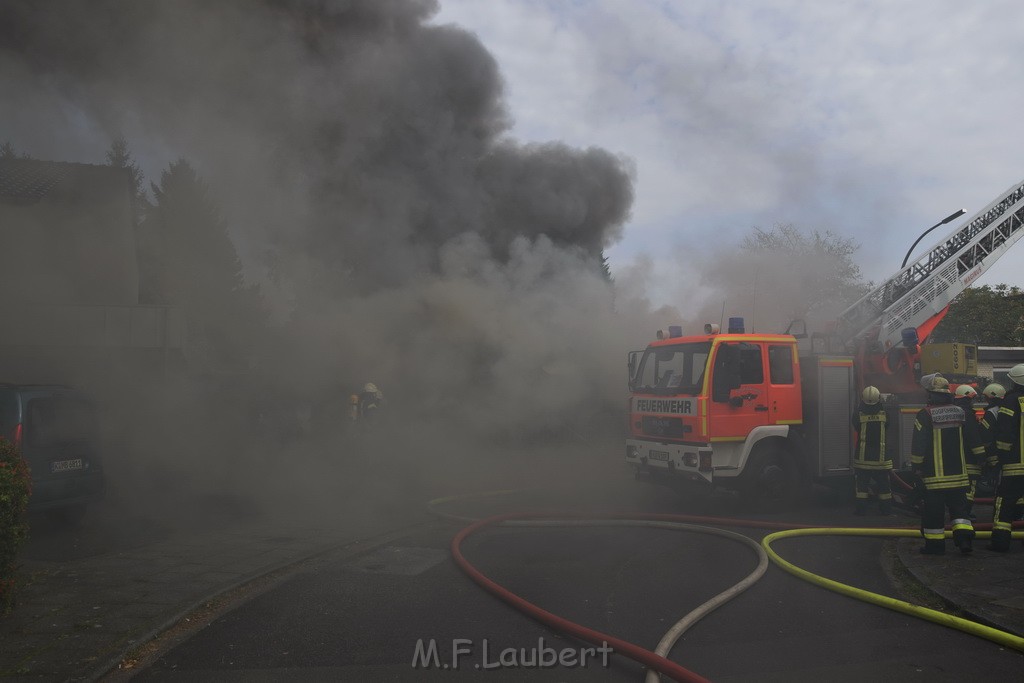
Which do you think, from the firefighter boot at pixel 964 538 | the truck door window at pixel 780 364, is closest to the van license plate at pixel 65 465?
the truck door window at pixel 780 364

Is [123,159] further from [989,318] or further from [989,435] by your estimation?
[989,318]

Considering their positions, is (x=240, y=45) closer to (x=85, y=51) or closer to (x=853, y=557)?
(x=85, y=51)

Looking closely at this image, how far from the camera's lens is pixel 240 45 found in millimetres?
10266

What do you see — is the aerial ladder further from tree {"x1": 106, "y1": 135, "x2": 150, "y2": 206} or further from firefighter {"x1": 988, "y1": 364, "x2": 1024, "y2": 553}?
tree {"x1": 106, "y1": 135, "x2": 150, "y2": 206}

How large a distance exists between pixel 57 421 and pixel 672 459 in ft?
22.4

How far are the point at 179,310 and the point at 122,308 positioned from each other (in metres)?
0.96

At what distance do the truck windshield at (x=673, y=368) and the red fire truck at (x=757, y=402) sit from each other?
0.5 inches

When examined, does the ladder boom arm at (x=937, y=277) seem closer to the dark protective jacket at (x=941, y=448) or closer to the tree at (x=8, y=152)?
the dark protective jacket at (x=941, y=448)

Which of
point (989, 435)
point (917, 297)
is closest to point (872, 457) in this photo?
point (989, 435)

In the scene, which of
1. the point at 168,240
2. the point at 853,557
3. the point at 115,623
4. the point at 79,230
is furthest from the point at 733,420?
the point at 168,240

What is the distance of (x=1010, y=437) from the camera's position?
21.0 ft

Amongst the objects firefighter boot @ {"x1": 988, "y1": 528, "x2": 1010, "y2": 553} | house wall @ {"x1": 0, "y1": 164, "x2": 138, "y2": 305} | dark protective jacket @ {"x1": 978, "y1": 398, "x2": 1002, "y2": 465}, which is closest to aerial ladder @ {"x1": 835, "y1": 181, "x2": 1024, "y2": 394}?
dark protective jacket @ {"x1": 978, "y1": 398, "x2": 1002, "y2": 465}

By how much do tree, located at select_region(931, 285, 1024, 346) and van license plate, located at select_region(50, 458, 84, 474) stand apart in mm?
25459

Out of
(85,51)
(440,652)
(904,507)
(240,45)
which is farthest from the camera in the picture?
(240,45)
